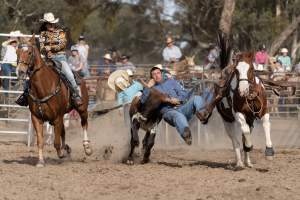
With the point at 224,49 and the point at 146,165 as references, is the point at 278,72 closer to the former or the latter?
the point at 224,49

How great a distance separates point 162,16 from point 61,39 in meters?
33.9

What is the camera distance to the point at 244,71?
10.9m

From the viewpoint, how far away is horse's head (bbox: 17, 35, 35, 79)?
37.5 feet

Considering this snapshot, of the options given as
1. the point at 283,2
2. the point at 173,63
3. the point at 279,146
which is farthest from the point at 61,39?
the point at 283,2

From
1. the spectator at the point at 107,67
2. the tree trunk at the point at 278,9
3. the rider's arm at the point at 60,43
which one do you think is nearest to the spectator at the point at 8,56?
the spectator at the point at 107,67

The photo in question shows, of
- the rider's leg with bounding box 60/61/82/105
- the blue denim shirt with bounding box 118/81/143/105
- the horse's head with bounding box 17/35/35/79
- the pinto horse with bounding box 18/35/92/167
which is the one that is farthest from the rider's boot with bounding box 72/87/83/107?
the blue denim shirt with bounding box 118/81/143/105

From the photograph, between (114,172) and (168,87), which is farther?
(168,87)

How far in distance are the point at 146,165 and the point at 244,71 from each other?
2265 mm

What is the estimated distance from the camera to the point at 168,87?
1201 centimetres

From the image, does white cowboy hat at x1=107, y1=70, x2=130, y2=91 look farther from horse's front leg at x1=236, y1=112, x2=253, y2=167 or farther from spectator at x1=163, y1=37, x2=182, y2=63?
spectator at x1=163, y1=37, x2=182, y2=63

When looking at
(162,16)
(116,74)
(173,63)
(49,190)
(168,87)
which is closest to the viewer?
(49,190)

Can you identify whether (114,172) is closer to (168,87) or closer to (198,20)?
(168,87)

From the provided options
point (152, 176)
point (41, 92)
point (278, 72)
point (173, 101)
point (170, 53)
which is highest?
point (170, 53)

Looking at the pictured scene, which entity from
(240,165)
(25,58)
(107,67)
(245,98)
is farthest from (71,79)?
(107,67)
